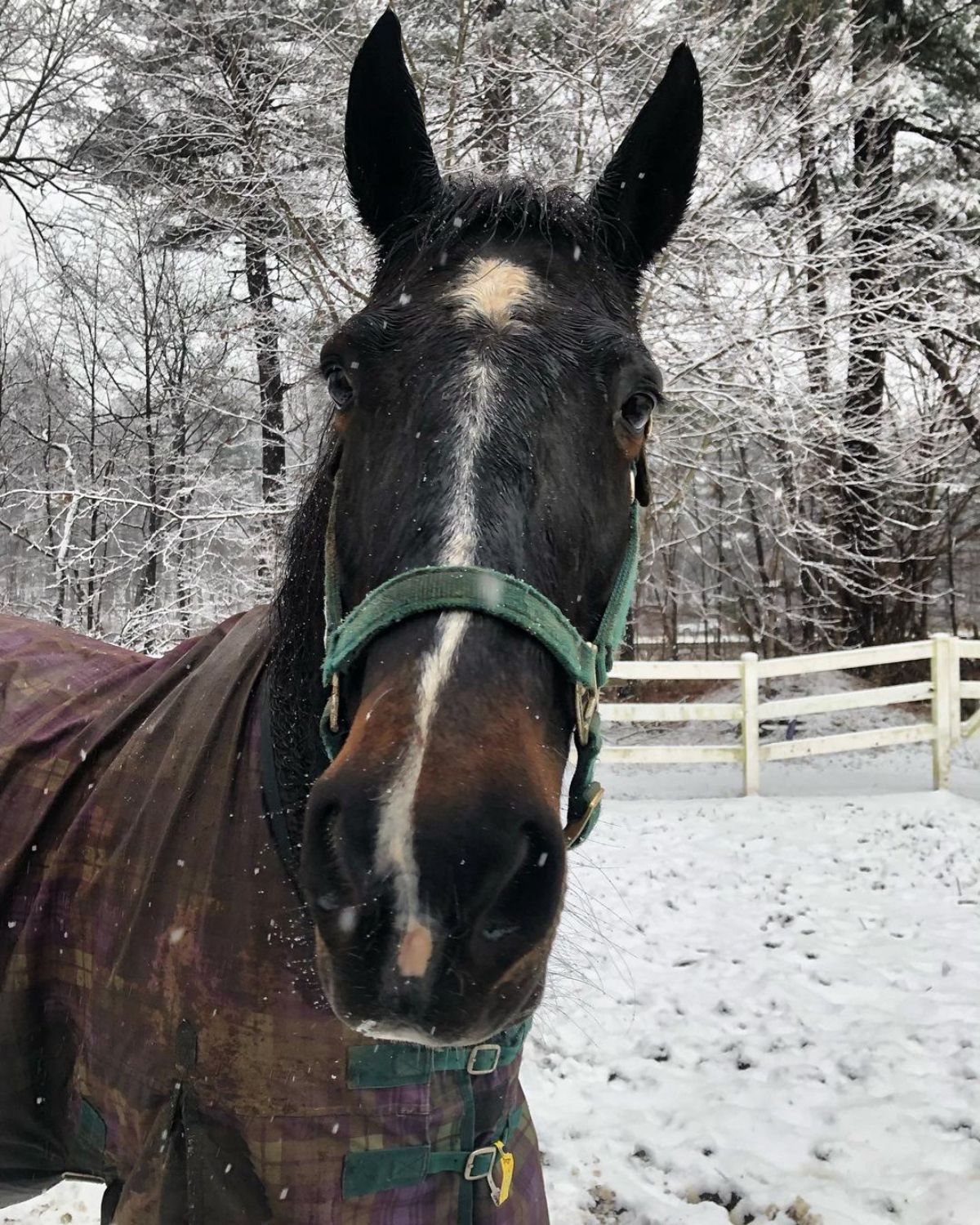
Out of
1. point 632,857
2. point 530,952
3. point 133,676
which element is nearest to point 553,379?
point 530,952

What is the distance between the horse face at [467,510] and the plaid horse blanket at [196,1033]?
505 millimetres

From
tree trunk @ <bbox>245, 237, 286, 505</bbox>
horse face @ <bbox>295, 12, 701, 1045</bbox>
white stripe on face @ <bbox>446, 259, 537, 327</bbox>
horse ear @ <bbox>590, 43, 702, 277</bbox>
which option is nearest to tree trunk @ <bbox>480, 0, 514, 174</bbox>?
tree trunk @ <bbox>245, 237, 286, 505</bbox>

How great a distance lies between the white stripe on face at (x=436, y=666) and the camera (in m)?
0.90

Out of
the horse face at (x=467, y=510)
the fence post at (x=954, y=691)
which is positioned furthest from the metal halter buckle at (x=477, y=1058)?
the fence post at (x=954, y=691)

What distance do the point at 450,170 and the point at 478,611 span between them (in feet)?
23.4

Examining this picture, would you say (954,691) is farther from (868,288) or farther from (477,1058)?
(477,1058)

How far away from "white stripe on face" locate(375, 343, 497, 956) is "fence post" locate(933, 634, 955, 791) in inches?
308

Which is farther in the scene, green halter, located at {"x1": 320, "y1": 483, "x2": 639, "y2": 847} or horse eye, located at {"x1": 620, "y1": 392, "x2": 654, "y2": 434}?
horse eye, located at {"x1": 620, "y1": 392, "x2": 654, "y2": 434}

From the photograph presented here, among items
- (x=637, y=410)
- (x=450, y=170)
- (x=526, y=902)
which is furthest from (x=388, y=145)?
(x=450, y=170)

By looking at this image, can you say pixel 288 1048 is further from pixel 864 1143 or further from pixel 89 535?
pixel 89 535

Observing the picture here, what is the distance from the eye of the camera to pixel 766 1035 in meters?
3.70

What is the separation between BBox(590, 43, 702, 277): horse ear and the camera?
70.4 inches

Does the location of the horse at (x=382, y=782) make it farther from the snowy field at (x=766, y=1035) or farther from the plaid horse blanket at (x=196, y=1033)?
the snowy field at (x=766, y=1035)

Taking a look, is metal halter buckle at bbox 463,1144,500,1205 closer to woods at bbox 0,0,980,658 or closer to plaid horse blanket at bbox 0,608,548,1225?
plaid horse blanket at bbox 0,608,548,1225
